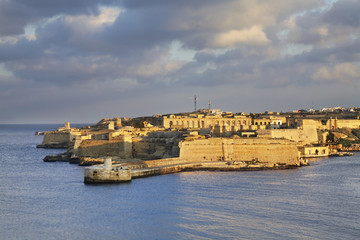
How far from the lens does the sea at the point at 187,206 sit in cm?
1941

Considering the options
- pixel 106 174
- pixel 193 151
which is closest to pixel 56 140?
pixel 193 151

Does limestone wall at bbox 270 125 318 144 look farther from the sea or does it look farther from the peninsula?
the sea

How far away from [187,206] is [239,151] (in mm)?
17014

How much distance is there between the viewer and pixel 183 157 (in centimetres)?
3922

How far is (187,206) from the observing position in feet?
77.8

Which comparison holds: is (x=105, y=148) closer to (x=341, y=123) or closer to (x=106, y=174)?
(x=106, y=174)

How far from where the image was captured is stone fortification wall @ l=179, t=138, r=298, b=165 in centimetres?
3966

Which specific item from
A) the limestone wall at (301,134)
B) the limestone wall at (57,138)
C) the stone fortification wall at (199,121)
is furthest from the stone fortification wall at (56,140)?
the limestone wall at (301,134)

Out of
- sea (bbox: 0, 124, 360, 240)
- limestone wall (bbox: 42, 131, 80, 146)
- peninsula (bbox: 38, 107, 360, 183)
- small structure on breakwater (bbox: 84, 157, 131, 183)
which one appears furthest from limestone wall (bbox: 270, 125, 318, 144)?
limestone wall (bbox: 42, 131, 80, 146)

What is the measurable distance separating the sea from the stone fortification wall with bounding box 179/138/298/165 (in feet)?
14.8

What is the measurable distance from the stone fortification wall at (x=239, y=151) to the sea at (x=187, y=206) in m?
4.51

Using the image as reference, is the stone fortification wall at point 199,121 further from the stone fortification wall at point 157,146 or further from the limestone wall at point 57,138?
the stone fortification wall at point 157,146

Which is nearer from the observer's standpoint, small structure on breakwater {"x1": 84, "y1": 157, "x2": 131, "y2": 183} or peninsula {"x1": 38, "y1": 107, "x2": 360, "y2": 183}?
small structure on breakwater {"x1": 84, "y1": 157, "x2": 131, "y2": 183}

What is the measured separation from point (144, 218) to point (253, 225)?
4.86 m
